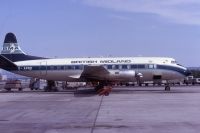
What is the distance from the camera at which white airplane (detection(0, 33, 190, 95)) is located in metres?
36.8

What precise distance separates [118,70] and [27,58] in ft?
32.6

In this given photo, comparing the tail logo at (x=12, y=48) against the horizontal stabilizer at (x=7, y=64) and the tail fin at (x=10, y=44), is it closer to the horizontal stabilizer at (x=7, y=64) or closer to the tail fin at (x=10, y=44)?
the tail fin at (x=10, y=44)

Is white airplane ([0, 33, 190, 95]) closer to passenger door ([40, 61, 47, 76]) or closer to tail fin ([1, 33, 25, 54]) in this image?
passenger door ([40, 61, 47, 76])

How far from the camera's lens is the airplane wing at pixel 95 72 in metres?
34.6

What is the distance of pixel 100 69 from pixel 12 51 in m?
11.7

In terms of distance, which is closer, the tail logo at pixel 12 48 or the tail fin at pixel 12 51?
the tail fin at pixel 12 51

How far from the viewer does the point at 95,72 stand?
35.9 metres

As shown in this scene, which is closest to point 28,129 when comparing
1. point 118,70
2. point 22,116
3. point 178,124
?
point 22,116

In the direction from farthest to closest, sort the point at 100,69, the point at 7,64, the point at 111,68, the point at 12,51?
the point at 12,51 < the point at 7,64 < the point at 111,68 < the point at 100,69

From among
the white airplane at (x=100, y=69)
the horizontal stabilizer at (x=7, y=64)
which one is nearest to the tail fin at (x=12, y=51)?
the white airplane at (x=100, y=69)

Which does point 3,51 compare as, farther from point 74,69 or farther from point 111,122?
point 111,122

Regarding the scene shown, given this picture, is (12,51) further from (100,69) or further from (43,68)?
(100,69)

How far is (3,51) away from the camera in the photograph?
42.2 metres

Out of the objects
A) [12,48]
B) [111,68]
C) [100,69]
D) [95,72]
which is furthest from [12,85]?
[100,69]
